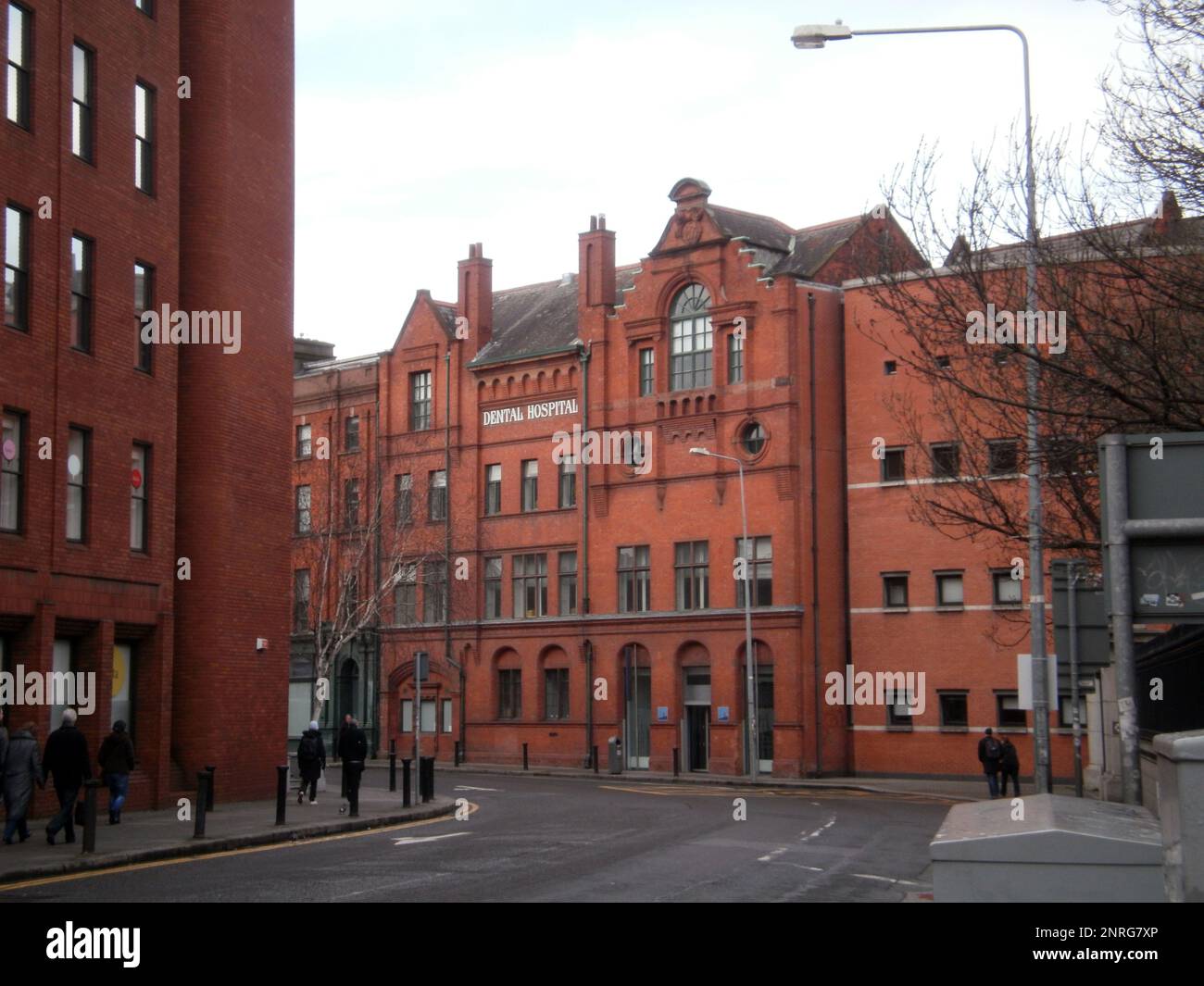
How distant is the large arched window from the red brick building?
78.7 feet

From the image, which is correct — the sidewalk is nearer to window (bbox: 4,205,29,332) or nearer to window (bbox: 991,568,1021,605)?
window (bbox: 4,205,29,332)

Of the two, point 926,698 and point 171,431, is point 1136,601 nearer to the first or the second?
point 171,431

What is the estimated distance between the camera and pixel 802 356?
51.5 meters

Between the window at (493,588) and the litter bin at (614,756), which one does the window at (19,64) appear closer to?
the litter bin at (614,756)

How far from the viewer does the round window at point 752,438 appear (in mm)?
52669

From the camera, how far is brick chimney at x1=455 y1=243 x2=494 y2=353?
63406 millimetres

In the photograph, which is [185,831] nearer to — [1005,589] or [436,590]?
[1005,589]

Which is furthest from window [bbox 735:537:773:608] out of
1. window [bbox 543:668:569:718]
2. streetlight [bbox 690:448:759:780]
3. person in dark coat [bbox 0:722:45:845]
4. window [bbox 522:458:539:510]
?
person in dark coat [bbox 0:722:45:845]

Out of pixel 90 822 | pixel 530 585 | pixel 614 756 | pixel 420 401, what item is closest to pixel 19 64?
pixel 90 822

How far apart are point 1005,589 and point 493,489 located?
21583 millimetres

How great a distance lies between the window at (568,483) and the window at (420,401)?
7822 mm

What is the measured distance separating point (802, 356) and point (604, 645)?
12869mm

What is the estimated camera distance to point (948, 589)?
161 feet
